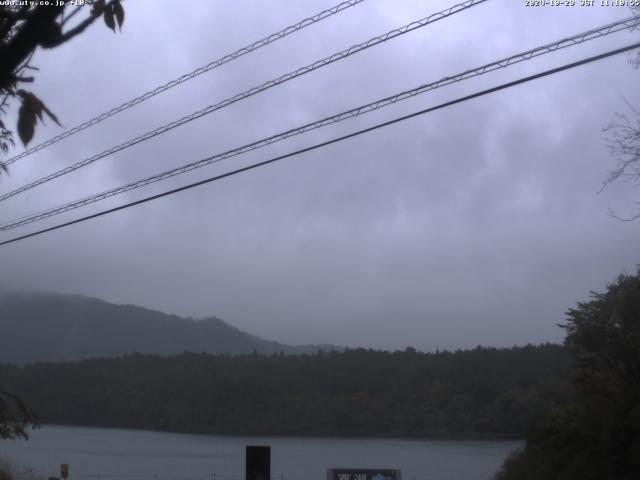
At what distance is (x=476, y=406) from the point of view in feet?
137

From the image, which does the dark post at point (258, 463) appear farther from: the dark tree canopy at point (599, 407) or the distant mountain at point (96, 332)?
the distant mountain at point (96, 332)

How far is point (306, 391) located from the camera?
54.1m

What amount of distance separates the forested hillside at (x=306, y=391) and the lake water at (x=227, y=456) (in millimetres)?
1688

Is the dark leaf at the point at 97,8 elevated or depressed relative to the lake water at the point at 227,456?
elevated

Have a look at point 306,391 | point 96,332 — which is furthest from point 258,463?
point 96,332

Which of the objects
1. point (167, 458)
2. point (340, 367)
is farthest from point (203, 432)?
point (167, 458)

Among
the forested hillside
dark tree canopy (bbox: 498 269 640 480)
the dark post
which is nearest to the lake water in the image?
the forested hillside

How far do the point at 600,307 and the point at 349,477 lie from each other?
915cm

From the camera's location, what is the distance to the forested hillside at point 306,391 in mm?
42250

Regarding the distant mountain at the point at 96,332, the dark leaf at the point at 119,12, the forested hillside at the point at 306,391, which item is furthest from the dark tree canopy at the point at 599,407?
the distant mountain at the point at 96,332

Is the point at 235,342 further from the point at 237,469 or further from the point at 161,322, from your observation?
the point at 237,469

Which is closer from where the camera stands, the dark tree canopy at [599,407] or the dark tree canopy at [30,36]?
the dark tree canopy at [30,36]

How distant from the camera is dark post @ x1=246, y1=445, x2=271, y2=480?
13.7 meters

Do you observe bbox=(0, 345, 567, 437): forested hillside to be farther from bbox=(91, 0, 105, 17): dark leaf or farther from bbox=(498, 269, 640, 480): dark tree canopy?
bbox=(91, 0, 105, 17): dark leaf
